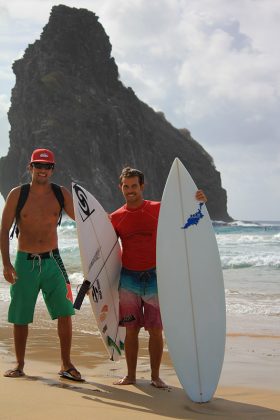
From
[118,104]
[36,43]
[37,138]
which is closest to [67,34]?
[36,43]

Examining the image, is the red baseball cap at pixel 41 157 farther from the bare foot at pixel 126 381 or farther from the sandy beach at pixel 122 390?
the bare foot at pixel 126 381

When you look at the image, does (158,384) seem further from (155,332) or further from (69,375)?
(69,375)

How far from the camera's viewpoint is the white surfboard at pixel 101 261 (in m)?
3.74

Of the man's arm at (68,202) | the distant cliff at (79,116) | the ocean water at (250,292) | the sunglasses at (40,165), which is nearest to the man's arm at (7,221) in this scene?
the sunglasses at (40,165)

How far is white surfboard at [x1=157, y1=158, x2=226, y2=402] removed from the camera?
339cm

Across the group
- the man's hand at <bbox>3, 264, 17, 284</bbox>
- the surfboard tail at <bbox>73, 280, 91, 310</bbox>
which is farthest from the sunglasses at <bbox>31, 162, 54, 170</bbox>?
the surfboard tail at <bbox>73, 280, 91, 310</bbox>

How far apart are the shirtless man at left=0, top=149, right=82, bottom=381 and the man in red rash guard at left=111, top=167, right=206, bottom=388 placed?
0.39 meters

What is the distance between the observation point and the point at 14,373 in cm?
362

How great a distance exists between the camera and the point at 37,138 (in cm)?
6656

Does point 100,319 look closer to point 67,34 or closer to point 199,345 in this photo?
point 199,345

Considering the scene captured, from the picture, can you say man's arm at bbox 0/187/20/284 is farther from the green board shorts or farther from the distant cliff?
the distant cliff

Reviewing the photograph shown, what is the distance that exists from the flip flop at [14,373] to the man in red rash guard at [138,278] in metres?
0.64

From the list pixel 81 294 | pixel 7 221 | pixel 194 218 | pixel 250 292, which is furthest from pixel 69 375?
pixel 250 292

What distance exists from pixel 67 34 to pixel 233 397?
76.3 metres
